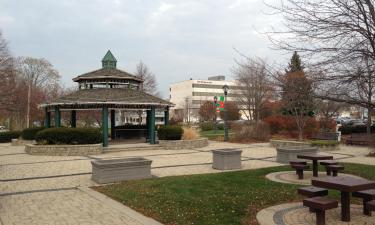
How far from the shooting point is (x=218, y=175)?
11.9 metres

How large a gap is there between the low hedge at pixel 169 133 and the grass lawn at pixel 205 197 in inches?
496

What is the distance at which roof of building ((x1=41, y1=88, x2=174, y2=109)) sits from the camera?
75.0 ft

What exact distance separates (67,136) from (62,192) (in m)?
11.8

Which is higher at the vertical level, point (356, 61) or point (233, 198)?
point (356, 61)

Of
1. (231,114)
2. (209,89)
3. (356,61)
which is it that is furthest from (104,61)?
(209,89)

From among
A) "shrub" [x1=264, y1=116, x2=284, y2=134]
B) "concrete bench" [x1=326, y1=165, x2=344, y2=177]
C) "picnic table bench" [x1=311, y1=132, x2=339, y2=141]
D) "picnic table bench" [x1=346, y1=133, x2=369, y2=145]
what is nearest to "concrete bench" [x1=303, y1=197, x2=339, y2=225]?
"concrete bench" [x1=326, y1=165, x2=344, y2=177]

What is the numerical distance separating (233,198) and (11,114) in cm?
4538

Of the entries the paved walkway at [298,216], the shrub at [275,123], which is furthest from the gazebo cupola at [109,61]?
the paved walkway at [298,216]

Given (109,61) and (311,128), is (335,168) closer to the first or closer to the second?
(311,128)

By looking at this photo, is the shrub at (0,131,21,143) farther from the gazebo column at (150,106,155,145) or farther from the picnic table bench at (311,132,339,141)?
the picnic table bench at (311,132,339,141)

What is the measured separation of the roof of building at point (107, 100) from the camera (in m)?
22.9

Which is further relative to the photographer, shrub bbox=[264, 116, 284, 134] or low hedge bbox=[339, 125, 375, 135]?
low hedge bbox=[339, 125, 375, 135]

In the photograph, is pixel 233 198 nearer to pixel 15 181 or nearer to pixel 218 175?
pixel 218 175

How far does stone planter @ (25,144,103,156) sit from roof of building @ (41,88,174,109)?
3187mm
